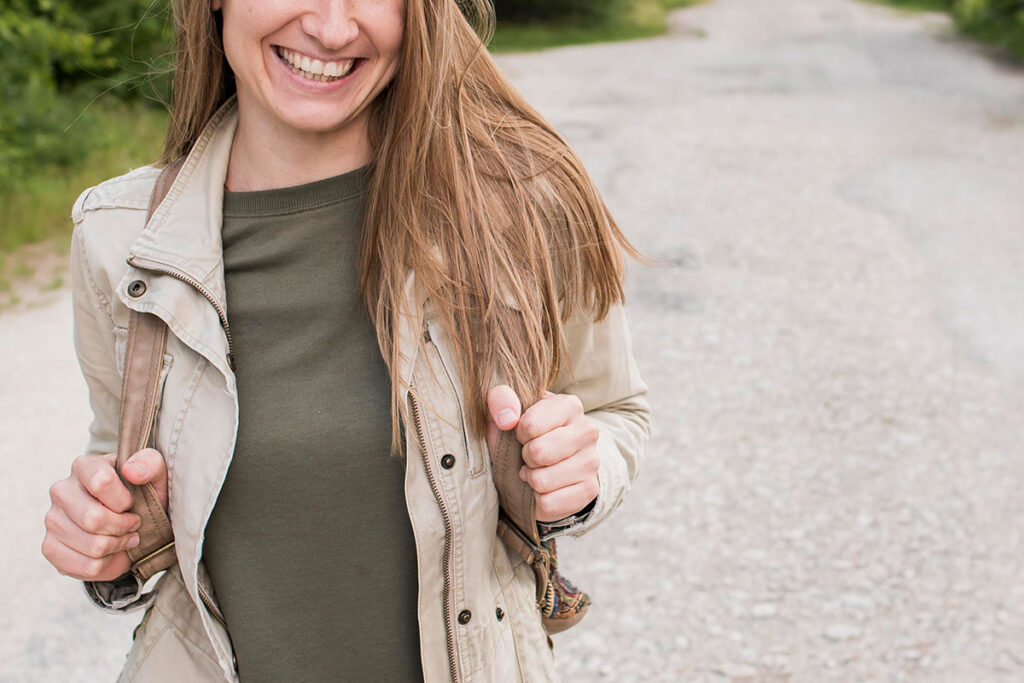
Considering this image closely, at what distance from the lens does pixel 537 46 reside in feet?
62.1

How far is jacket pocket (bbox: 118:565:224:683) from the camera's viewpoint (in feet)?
5.42

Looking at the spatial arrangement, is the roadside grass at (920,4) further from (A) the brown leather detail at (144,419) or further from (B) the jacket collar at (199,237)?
(A) the brown leather detail at (144,419)

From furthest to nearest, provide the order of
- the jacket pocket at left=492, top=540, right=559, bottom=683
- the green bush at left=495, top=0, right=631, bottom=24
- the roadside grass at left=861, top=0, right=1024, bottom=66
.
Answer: the green bush at left=495, top=0, right=631, bottom=24 < the roadside grass at left=861, top=0, right=1024, bottom=66 < the jacket pocket at left=492, top=540, right=559, bottom=683

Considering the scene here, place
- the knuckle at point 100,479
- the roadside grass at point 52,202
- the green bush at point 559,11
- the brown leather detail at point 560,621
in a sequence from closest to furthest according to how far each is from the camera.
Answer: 1. the knuckle at point 100,479
2. the brown leather detail at point 560,621
3. the roadside grass at point 52,202
4. the green bush at point 559,11

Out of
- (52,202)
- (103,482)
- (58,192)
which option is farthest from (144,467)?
(58,192)

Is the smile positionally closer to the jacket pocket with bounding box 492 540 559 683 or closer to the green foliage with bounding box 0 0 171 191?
the jacket pocket with bounding box 492 540 559 683

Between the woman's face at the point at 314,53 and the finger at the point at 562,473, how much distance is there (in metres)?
0.67

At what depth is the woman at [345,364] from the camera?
1562mm

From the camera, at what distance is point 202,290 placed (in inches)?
63.2

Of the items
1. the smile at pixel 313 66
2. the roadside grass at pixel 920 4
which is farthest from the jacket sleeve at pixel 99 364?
the roadside grass at pixel 920 4

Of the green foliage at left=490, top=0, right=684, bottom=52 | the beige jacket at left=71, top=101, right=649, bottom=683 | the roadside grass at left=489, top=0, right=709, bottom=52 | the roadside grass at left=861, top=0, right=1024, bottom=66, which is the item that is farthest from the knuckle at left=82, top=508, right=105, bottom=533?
the green foliage at left=490, top=0, right=684, bottom=52

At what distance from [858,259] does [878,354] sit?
65.5 inches

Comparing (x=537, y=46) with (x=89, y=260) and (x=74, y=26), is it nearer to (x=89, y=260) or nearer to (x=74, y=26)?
(x=74, y=26)

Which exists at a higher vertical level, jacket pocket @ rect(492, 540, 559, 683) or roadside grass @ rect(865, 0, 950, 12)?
jacket pocket @ rect(492, 540, 559, 683)
